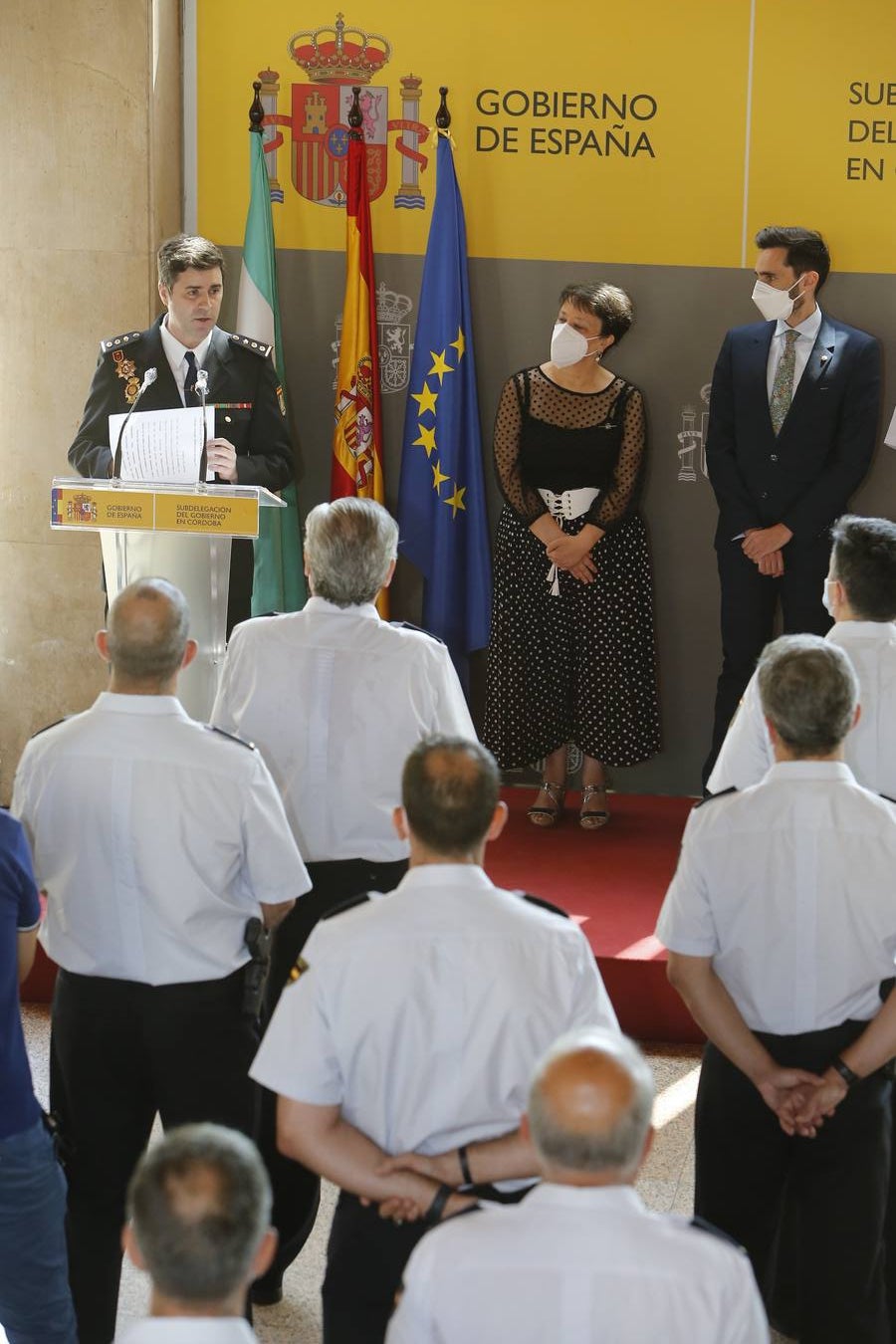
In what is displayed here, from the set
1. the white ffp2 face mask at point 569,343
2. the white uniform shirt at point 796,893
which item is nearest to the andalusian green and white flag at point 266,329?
the white ffp2 face mask at point 569,343

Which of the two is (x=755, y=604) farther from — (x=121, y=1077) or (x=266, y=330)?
(x=121, y=1077)

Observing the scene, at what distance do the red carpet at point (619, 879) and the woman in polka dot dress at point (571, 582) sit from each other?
184 millimetres

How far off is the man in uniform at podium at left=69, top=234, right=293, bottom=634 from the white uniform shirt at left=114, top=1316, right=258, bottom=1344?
3304mm

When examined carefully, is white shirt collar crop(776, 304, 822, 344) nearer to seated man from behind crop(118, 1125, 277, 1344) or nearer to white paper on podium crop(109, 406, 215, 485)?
white paper on podium crop(109, 406, 215, 485)

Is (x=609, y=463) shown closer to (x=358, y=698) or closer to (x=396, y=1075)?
(x=358, y=698)

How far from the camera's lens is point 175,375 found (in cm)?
483

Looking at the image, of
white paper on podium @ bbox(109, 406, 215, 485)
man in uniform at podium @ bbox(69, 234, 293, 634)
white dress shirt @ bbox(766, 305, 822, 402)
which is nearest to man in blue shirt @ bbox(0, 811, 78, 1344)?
white paper on podium @ bbox(109, 406, 215, 485)

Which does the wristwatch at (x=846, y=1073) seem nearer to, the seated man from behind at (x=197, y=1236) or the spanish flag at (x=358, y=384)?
the seated man from behind at (x=197, y=1236)

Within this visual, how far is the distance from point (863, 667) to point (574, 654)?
2.66 meters

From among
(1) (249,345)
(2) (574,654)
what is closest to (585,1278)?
(1) (249,345)

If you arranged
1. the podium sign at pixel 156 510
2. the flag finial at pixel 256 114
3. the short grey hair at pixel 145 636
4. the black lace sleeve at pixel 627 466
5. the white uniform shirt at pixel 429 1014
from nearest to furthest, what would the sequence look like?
the white uniform shirt at pixel 429 1014, the short grey hair at pixel 145 636, the podium sign at pixel 156 510, the black lace sleeve at pixel 627 466, the flag finial at pixel 256 114

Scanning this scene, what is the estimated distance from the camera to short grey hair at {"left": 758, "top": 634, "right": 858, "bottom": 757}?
244 cm

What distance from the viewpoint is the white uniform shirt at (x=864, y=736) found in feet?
9.92

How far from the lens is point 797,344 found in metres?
5.41
